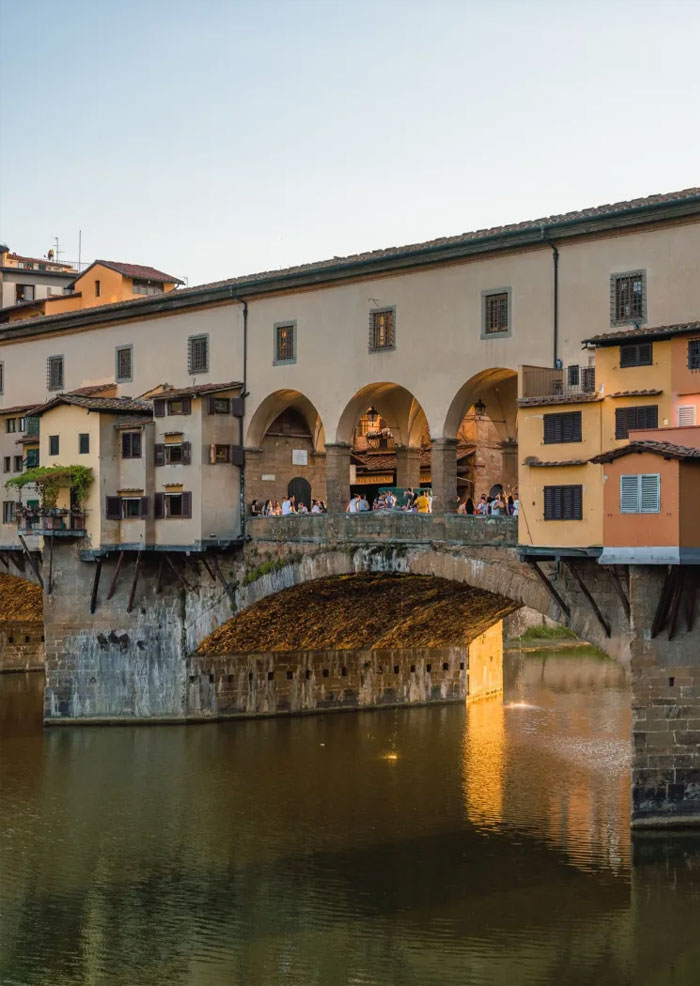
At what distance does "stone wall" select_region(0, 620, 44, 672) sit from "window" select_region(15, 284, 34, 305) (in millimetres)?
15421

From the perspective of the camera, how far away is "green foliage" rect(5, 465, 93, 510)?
4306 centimetres

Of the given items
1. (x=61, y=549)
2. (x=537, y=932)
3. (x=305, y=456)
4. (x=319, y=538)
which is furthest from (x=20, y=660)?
(x=537, y=932)

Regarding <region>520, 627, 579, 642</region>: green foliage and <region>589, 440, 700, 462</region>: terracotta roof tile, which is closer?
<region>589, 440, 700, 462</region>: terracotta roof tile

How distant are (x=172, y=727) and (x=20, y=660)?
19.4 meters

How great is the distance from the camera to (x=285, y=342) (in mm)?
40406

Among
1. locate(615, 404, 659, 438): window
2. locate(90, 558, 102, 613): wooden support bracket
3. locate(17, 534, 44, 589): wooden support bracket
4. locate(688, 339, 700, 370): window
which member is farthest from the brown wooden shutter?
locate(688, 339, 700, 370): window

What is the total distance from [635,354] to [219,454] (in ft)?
48.6

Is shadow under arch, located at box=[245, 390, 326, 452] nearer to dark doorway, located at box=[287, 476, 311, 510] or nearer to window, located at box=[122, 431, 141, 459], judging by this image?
dark doorway, located at box=[287, 476, 311, 510]

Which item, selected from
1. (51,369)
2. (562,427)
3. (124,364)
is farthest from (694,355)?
(51,369)

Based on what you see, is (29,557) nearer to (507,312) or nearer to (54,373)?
(54,373)

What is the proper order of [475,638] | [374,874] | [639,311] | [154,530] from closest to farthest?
[374,874]
[639,311]
[154,530]
[475,638]

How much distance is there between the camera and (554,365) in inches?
1308

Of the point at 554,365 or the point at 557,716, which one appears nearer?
the point at 554,365

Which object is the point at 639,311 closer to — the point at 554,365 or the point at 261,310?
the point at 554,365
